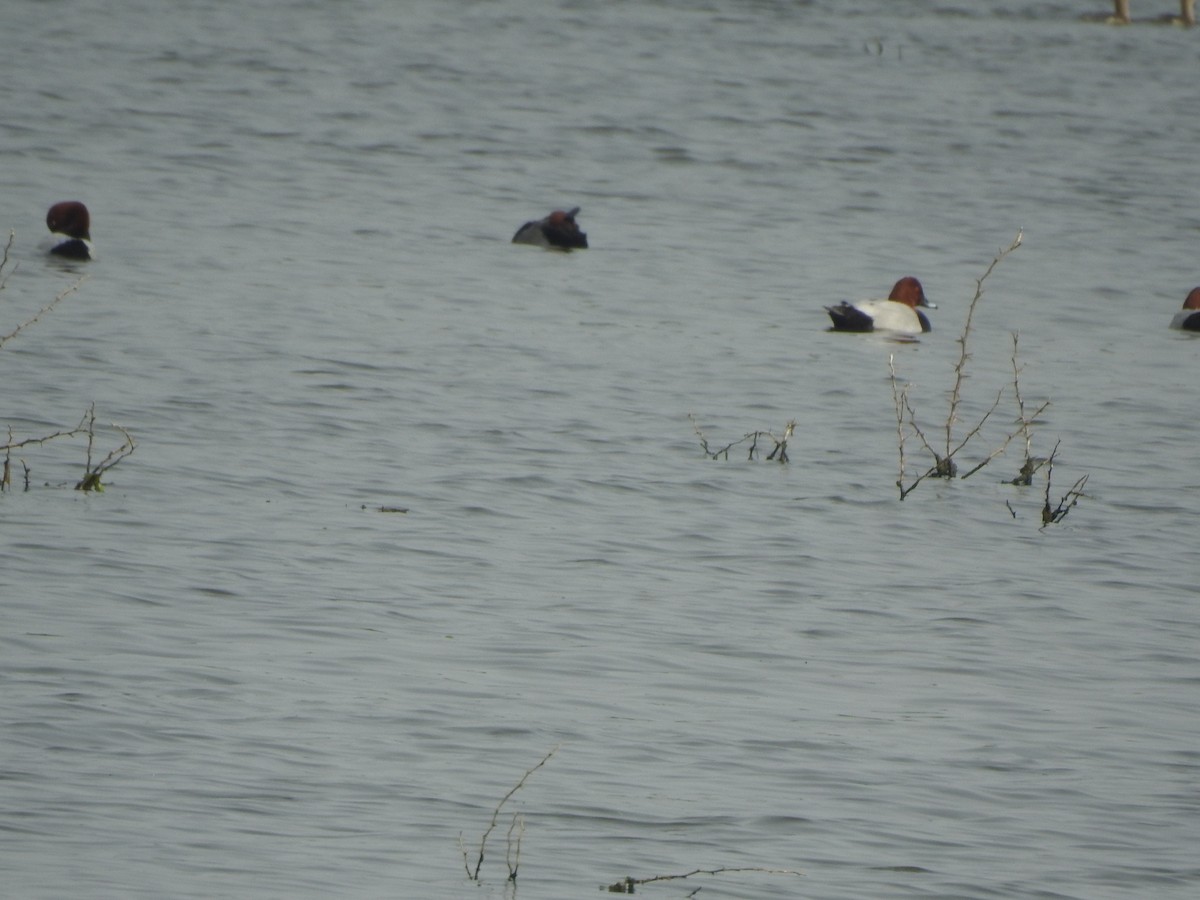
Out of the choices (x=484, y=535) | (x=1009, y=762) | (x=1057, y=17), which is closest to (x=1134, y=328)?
(x=484, y=535)

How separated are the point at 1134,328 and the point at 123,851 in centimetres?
1390

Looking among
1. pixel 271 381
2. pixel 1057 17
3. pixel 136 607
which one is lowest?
pixel 1057 17

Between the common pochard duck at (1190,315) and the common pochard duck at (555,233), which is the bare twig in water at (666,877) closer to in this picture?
the common pochard duck at (1190,315)

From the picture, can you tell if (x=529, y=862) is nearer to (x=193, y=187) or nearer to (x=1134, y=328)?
(x=1134, y=328)

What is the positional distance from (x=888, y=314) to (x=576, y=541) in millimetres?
7810

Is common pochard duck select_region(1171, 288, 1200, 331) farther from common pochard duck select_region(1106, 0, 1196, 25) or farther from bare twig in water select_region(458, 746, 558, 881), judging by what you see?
common pochard duck select_region(1106, 0, 1196, 25)

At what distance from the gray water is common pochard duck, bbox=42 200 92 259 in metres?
0.24

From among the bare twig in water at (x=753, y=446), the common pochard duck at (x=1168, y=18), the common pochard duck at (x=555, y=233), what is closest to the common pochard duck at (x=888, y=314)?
the common pochard duck at (x=555, y=233)

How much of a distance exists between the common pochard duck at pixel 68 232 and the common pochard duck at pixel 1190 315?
886 centimetres

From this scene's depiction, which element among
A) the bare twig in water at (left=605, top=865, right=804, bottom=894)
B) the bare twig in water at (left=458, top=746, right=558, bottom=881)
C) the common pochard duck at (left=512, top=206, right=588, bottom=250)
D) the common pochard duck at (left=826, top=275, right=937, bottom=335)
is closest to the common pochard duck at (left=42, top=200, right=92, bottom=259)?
the common pochard duck at (left=512, top=206, right=588, bottom=250)

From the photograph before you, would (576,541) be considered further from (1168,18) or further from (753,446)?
(1168,18)

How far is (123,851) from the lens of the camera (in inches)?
243

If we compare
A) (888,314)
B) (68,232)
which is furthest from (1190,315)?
(68,232)

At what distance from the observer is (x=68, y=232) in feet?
61.2
